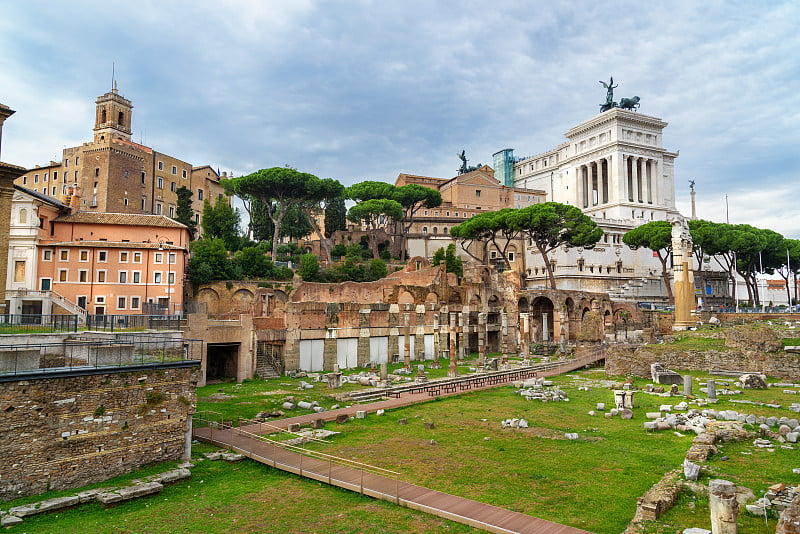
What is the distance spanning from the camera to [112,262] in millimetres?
39500

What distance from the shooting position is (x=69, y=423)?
38.0ft

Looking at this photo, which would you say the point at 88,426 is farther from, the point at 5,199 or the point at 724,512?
the point at 5,199

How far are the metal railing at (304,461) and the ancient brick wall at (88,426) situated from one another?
2217mm

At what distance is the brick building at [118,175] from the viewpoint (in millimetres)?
62188

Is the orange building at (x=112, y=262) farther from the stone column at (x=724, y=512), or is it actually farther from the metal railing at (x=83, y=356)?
the stone column at (x=724, y=512)

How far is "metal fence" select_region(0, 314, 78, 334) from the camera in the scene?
18.4 m

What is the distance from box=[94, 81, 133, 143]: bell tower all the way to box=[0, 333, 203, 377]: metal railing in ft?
222

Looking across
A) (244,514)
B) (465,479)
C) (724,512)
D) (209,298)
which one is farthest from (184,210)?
(724,512)

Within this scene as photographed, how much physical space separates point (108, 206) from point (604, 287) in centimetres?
6636

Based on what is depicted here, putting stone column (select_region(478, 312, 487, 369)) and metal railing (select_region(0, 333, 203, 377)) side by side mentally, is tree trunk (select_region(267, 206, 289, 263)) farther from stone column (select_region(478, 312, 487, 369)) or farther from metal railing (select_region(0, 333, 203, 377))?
metal railing (select_region(0, 333, 203, 377))

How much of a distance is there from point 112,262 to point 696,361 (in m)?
42.0

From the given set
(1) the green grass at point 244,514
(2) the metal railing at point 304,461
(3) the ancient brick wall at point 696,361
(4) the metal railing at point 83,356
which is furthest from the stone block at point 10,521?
(3) the ancient brick wall at point 696,361

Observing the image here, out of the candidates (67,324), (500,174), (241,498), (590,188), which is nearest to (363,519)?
(241,498)

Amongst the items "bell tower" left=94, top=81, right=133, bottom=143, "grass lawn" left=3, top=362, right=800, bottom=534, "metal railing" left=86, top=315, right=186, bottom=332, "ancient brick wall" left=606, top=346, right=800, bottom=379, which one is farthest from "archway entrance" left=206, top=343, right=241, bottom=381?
"bell tower" left=94, top=81, right=133, bottom=143
